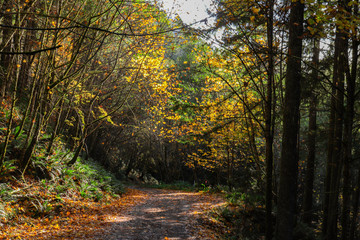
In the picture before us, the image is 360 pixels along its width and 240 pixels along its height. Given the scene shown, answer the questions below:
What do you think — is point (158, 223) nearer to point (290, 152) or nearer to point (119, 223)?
point (119, 223)

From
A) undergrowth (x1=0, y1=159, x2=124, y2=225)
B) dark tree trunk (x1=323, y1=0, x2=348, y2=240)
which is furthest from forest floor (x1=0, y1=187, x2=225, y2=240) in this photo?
dark tree trunk (x1=323, y1=0, x2=348, y2=240)

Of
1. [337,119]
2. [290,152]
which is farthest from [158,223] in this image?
[337,119]

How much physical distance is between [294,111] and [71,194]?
704 centimetres

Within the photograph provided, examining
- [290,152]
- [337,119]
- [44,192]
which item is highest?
[337,119]

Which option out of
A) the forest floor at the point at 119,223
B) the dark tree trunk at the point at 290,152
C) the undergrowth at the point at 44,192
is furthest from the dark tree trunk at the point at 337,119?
the undergrowth at the point at 44,192

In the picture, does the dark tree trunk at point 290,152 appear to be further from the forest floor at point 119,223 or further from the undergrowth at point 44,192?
the undergrowth at point 44,192

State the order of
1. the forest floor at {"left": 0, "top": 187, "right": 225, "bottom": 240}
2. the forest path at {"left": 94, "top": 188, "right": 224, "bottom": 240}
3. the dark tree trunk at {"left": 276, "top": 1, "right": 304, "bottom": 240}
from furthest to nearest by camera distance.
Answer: the forest path at {"left": 94, "top": 188, "right": 224, "bottom": 240} < the forest floor at {"left": 0, "top": 187, "right": 225, "bottom": 240} < the dark tree trunk at {"left": 276, "top": 1, "right": 304, "bottom": 240}

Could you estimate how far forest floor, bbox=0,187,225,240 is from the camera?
554 cm

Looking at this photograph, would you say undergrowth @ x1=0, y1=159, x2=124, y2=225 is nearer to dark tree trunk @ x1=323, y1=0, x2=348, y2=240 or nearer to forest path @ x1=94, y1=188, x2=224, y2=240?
forest path @ x1=94, y1=188, x2=224, y2=240

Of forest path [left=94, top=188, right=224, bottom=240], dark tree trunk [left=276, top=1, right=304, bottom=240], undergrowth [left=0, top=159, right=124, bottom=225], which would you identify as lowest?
forest path [left=94, top=188, right=224, bottom=240]

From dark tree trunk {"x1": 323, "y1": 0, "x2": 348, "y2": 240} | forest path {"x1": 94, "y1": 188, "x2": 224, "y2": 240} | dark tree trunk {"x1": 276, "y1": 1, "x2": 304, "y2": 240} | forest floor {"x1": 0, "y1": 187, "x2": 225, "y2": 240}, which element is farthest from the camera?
forest path {"x1": 94, "y1": 188, "x2": 224, "y2": 240}

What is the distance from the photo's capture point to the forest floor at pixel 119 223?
5543mm

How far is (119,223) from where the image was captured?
6727 mm

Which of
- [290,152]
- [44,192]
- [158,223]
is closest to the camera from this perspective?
[290,152]
